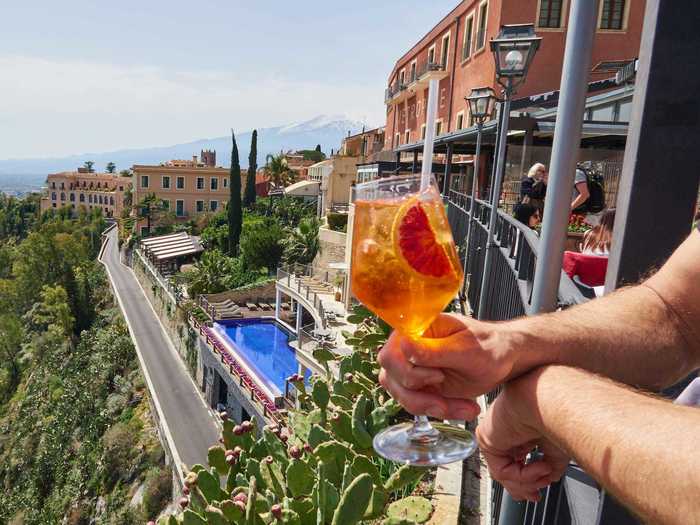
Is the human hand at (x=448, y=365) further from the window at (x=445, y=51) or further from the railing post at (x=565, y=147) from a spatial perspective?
the window at (x=445, y=51)

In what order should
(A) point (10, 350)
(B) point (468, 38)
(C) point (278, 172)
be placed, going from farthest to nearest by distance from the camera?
(C) point (278, 172) → (A) point (10, 350) → (B) point (468, 38)

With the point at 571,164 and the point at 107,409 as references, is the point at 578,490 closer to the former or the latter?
the point at 571,164

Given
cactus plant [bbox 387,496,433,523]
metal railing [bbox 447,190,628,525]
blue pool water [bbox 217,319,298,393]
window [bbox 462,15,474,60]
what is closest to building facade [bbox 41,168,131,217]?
blue pool water [bbox 217,319,298,393]

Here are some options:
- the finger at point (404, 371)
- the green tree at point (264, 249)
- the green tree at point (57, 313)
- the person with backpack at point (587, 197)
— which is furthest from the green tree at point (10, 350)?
the finger at point (404, 371)

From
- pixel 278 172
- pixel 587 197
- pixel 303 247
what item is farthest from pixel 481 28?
pixel 278 172

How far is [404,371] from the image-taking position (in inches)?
41.9

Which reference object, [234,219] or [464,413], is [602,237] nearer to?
[464,413]

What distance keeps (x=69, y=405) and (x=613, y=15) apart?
1234 inches

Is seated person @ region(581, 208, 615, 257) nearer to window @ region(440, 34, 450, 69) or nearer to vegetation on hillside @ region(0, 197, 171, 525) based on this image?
vegetation on hillside @ region(0, 197, 171, 525)

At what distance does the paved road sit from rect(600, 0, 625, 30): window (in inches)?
781

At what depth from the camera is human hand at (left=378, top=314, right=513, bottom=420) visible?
0.97m

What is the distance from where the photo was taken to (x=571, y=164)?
1704mm

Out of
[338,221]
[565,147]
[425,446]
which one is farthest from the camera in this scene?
[338,221]

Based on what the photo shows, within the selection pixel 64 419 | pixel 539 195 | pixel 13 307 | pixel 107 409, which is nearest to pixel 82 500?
pixel 107 409
